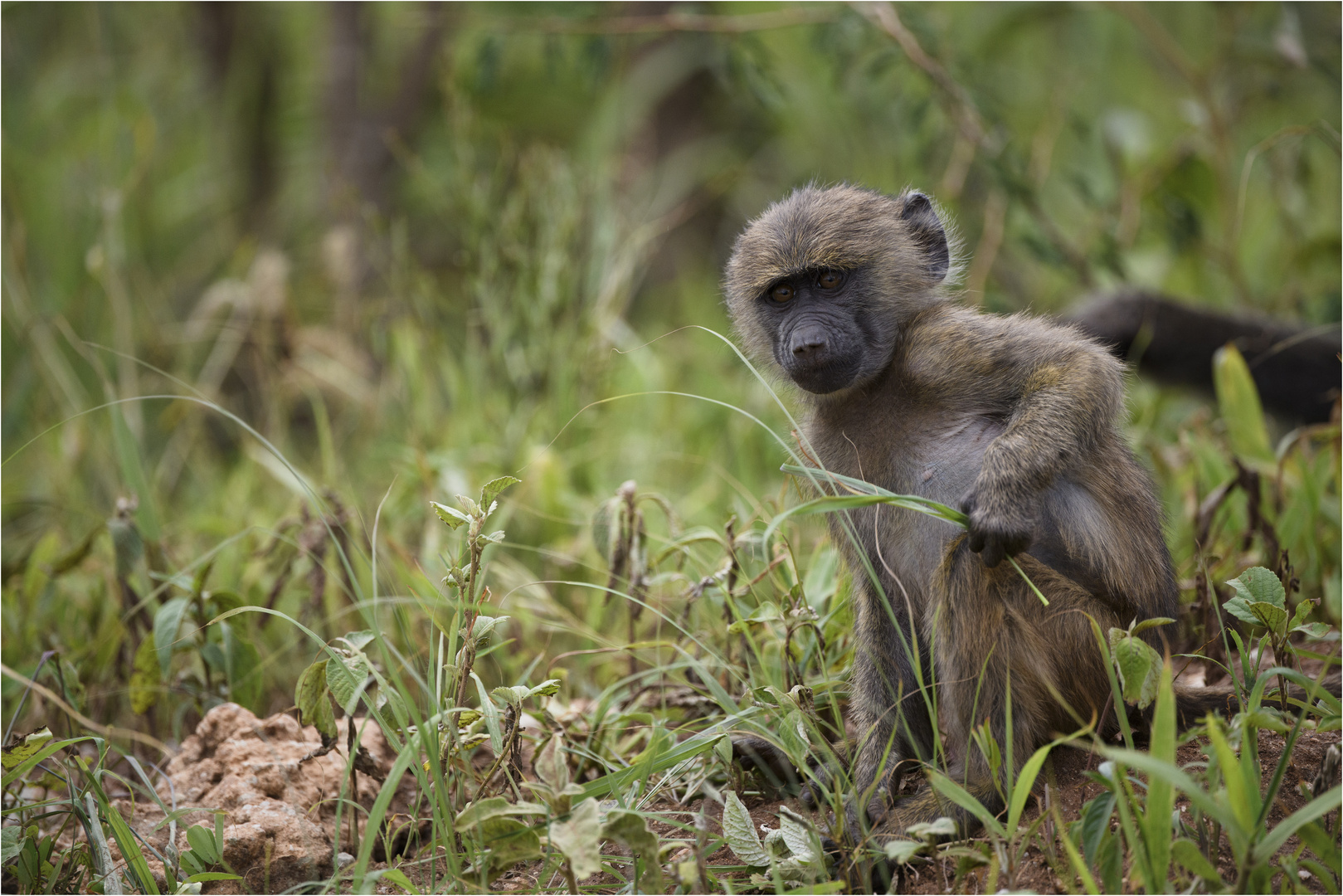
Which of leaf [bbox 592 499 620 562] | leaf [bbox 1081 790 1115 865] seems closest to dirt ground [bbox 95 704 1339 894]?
leaf [bbox 1081 790 1115 865]

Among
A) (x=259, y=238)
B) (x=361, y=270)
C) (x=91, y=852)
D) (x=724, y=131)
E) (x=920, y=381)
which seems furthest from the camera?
(x=724, y=131)

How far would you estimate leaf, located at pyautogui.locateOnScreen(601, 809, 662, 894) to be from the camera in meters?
1.81

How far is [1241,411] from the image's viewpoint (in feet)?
13.4

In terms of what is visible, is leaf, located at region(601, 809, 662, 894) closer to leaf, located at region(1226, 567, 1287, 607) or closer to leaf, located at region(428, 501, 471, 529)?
leaf, located at region(428, 501, 471, 529)

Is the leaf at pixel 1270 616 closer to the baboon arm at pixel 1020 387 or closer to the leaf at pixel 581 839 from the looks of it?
the baboon arm at pixel 1020 387

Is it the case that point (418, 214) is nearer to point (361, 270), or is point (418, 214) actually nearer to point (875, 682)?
point (361, 270)

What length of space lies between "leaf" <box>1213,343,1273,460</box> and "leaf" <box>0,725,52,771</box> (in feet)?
12.6

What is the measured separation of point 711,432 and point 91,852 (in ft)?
12.4

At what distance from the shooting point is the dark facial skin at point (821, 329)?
267 centimetres

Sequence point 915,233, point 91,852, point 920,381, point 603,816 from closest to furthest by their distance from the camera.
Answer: point 603,816, point 91,852, point 920,381, point 915,233

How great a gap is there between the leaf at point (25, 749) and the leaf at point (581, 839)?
1236mm

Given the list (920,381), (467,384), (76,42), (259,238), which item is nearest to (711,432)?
(467,384)

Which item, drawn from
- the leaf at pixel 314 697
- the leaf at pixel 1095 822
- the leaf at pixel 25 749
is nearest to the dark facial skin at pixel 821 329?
the leaf at pixel 1095 822

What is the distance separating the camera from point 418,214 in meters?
10.7
